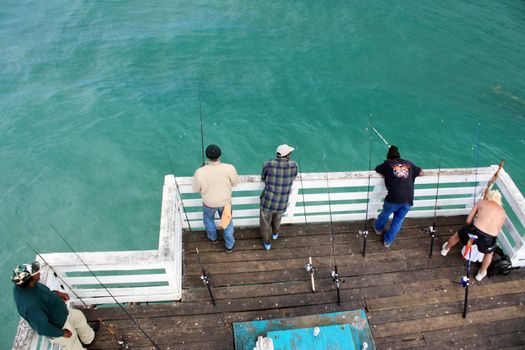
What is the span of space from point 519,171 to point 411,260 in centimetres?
777

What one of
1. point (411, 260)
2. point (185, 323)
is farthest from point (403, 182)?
point (185, 323)

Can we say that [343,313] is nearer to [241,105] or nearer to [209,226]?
[209,226]

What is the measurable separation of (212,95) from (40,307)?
10.3 m

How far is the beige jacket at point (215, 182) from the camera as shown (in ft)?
14.1

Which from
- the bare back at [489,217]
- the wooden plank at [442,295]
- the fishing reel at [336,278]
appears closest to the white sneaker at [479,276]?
the wooden plank at [442,295]

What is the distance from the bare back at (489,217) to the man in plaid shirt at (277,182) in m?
2.42

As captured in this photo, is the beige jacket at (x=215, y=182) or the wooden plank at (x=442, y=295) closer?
the beige jacket at (x=215, y=182)

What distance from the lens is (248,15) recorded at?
1684 centimetres

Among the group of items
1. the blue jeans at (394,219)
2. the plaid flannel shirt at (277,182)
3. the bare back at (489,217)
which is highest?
the plaid flannel shirt at (277,182)

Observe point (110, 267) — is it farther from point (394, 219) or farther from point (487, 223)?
point (487, 223)

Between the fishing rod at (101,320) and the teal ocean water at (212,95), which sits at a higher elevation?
the fishing rod at (101,320)

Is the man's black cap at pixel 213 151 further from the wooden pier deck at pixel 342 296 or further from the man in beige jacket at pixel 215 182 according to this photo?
the wooden pier deck at pixel 342 296

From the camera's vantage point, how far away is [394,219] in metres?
5.05

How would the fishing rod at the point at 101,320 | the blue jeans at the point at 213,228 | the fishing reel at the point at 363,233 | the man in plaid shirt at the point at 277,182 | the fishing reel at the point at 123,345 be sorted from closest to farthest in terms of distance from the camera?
the fishing rod at the point at 101,320 < the fishing reel at the point at 123,345 < the man in plaid shirt at the point at 277,182 < the blue jeans at the point at 213,228 < the fishing reel at the point at 363,233
